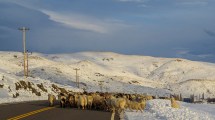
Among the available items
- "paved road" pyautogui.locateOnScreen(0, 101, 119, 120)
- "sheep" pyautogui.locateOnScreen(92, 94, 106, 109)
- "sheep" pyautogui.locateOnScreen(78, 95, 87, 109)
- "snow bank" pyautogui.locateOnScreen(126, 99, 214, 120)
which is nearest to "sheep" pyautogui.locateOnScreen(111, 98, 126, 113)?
"snow bank" pyautogui.locateOnScreen(126, 99, 214, 120)

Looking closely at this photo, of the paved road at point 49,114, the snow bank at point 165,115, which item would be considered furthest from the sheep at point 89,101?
the paved road at point 49,114

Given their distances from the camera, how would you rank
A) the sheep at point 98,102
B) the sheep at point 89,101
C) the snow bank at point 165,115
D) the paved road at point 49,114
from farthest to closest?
1. the sheep at point 89,101
2. the sheep at point 98,102
3. the snow bank at point 165,115
4. the paved road at point 49,114

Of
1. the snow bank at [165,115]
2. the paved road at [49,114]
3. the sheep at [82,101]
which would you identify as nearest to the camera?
the paved road at [49,114]

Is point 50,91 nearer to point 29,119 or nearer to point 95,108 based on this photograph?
point 95,108

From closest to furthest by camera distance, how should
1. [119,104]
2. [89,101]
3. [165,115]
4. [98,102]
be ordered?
[165,115]
[119,104]
[98,102]
[89,101]

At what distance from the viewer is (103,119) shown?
79.1 ft

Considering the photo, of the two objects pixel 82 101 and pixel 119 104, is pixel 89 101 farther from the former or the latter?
pixel 119 104

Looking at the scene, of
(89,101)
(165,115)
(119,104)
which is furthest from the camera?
(89,101)

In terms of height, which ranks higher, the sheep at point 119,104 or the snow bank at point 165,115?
the sheep at point 119,104

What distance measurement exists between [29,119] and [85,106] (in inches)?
492

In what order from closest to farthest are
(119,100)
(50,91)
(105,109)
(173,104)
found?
(119,100) < (105,109) < (173,104) < (50,91)

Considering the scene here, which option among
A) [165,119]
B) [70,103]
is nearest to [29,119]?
[165,119]

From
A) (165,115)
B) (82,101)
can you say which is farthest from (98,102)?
(165,115)

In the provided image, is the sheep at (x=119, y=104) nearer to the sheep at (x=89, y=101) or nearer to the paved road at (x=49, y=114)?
the paved road at (x=49, y=114)
